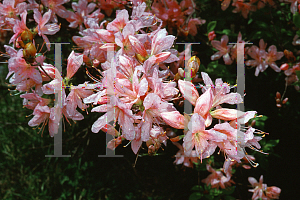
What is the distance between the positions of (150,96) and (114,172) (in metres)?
2.05

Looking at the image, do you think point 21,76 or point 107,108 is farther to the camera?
point 21,76

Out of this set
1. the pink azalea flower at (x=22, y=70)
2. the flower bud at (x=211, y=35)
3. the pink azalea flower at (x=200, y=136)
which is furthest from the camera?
the flower bud at (x=211, y=35)

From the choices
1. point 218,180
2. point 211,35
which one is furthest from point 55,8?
point 218,180

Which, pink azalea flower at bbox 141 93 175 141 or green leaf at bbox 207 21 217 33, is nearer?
pink azalea flower at bbox 141 93 175 141

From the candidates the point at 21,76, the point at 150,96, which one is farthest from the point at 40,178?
the point at 150,96

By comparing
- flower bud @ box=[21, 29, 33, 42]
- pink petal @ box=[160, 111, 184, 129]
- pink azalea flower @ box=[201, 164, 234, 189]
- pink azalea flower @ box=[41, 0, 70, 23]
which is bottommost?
pink azalea flower @ box=[201, 164, 234, 189]

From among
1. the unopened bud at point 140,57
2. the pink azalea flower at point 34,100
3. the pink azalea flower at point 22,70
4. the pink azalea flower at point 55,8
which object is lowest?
the pink azalea flower at point 34,100

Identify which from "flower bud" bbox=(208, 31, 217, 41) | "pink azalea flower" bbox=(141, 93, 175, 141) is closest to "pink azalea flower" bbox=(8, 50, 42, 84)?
"pink azalea flower" bbox=(141, 93, 175, 141)

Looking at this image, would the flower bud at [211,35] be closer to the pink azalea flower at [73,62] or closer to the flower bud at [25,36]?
the pink azalea flower at [73,62]

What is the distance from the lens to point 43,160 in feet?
9.56

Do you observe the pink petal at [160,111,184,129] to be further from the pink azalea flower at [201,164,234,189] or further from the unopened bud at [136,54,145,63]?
the pink azalea flower at [201,164,234,189]

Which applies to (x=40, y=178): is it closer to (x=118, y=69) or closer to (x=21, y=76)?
(x=21, y=76)

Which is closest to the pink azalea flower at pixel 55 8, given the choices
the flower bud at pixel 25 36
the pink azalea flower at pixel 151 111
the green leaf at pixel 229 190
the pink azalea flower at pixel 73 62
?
the flower bud at pixel 25 36

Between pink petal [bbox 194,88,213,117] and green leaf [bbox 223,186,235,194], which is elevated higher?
pink petal [bbox 194,88,213,117]
